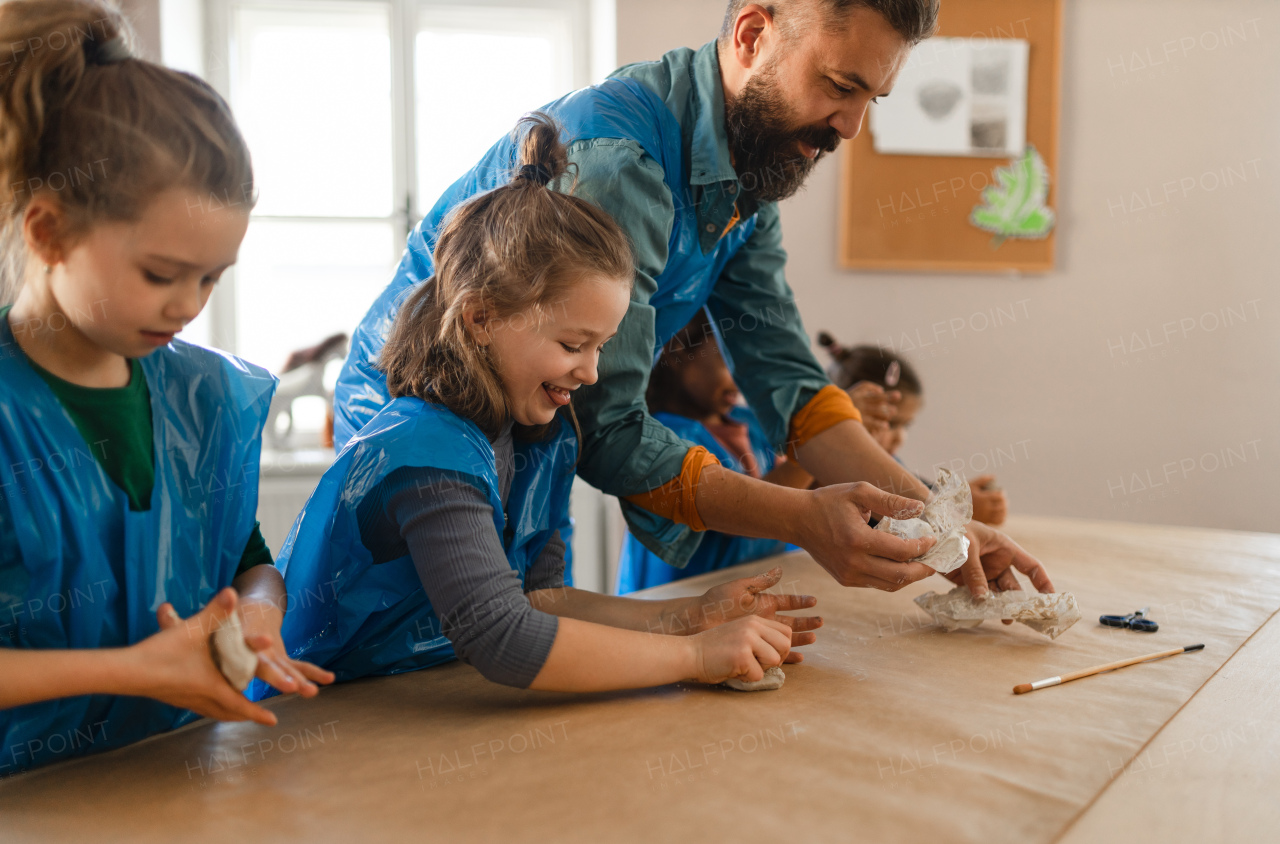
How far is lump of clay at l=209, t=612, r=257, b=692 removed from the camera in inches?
25.4

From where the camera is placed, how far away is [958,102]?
2764 millimetres

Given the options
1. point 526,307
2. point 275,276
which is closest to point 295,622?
point 526,307

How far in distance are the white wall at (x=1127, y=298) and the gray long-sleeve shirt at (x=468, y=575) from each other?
218 cm

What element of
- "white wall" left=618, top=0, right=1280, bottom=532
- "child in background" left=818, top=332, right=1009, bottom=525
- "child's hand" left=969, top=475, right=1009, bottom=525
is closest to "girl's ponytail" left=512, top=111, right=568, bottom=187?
"child in background" left=818, top=332, right=1009, bottom=525

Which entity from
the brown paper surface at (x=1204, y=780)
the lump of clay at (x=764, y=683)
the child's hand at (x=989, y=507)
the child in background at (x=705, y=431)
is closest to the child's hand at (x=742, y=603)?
the lump of clay at (x=764, y=683)

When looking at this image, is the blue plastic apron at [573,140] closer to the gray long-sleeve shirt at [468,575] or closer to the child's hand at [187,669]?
the gray long-sleeve shirt at [468,575]

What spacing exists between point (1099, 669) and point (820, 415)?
1.88 feet

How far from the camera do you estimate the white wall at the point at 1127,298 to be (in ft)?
9.18

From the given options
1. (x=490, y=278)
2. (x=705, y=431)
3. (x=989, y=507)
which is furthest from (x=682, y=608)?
(x=989, y=507)

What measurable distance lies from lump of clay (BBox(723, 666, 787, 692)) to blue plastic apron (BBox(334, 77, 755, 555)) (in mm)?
309

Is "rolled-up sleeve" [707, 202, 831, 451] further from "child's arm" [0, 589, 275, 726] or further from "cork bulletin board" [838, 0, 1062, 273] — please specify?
"cork bulletin board" [838, 0, 1062, 273]

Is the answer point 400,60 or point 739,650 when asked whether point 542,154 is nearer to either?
point 739,650

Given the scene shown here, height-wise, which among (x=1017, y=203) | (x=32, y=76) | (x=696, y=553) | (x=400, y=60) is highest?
(x=400, y=60)

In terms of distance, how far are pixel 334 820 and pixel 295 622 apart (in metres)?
0.34
